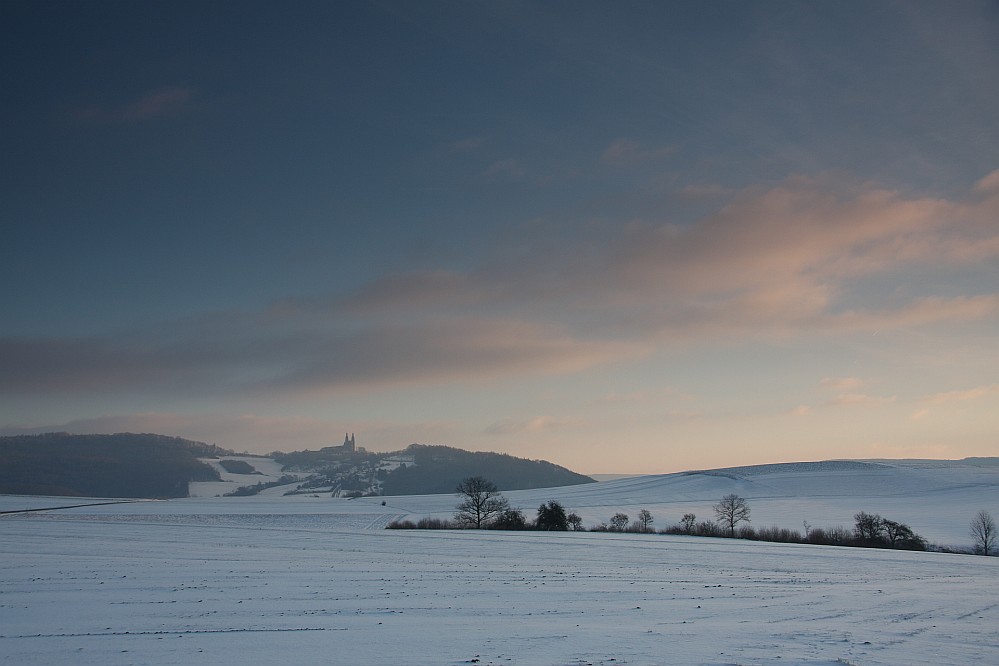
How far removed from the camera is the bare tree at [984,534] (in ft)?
243

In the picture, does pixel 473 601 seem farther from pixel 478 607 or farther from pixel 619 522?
pixel 619 522

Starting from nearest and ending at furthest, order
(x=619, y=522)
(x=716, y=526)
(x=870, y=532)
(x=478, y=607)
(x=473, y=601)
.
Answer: (x=478, y=607), (x=473, y=601), (x=870, y=532), (x=716, y=526), (x=619, y=522)

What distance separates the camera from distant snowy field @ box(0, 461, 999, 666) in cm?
1495

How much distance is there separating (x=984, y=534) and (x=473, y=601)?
88.3 meters

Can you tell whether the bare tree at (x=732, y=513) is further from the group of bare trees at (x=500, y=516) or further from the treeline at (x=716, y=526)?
the group of bare trees at (x=500, y=516)

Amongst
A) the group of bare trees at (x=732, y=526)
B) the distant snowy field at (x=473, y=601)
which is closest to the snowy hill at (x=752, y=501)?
the group of bare trees at (x=732, y=526)

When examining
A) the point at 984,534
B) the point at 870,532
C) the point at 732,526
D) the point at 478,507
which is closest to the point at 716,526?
the point at 732,526

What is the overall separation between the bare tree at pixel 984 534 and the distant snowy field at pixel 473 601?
3999cm

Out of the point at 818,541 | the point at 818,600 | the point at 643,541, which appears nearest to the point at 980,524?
the point at 818,541

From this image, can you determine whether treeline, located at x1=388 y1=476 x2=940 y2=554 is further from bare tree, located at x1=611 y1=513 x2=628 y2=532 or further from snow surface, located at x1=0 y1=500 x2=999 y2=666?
snow surface, located at x1=0 y1=500 x2=999 y2=666

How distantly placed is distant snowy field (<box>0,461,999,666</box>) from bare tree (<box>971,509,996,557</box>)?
40.0 m

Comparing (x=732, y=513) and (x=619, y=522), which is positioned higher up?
(x=732, y=513)

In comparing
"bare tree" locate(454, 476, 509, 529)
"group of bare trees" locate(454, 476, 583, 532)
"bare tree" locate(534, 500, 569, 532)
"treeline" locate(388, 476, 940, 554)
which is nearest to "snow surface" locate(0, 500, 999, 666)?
"treeline" locate(388, 476, 940, 554)

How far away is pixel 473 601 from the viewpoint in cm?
2195
